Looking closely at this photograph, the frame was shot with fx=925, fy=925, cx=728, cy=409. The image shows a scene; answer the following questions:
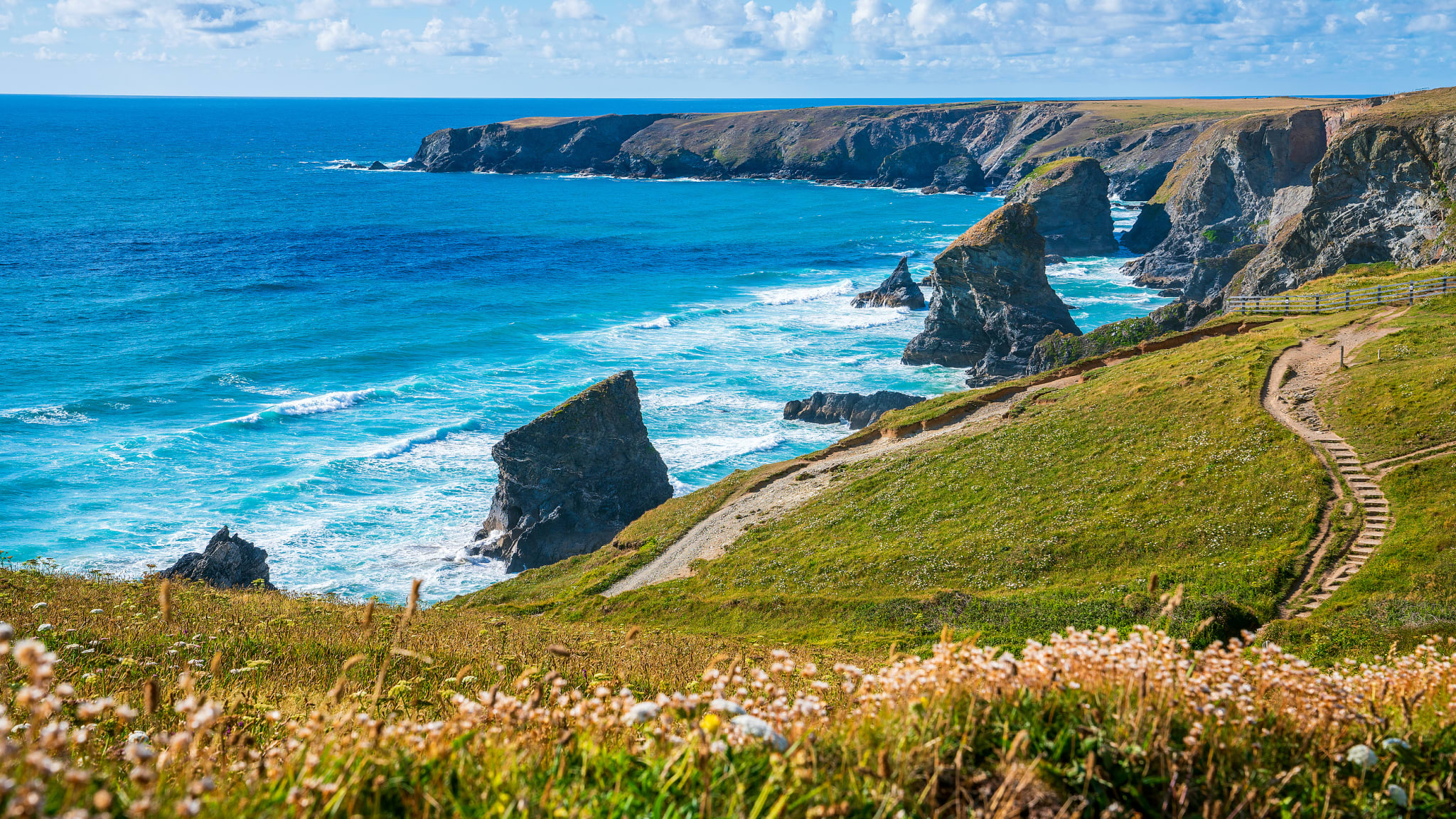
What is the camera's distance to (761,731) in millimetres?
5879

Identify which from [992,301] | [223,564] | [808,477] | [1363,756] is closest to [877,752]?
[1363,756]

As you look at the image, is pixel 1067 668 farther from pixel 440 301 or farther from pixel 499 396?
pixel 440 301

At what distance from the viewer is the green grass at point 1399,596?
21797 millimetres

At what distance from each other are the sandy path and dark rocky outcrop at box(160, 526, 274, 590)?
15616 mm

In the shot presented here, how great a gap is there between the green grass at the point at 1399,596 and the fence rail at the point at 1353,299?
25453mm

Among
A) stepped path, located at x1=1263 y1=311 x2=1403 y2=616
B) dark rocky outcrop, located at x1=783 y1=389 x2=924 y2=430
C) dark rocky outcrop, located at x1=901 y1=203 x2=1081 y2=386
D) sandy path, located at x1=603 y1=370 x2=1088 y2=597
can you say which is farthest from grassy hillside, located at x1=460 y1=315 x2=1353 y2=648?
dark rocky outcrop, located at x1=901 y1=203 x2=1081 y2=386

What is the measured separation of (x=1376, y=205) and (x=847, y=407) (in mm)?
42688

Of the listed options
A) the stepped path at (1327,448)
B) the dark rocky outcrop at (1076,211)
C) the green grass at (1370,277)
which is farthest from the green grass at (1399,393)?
the dark rocky outcrop at (1076,211)

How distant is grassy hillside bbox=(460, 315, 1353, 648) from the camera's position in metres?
27.1

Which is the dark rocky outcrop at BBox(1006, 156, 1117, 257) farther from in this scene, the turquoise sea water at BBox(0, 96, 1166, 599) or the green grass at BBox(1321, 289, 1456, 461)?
the green grass at BBox(1321, 289, 1456, 461)

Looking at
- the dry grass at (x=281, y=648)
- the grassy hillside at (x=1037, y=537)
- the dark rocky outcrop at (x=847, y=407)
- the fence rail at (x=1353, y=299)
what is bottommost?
the dark rocky outcrop at (x=847, y=407)

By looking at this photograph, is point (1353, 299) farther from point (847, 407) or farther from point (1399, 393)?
point (847, 407)

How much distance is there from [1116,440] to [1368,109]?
60.1m

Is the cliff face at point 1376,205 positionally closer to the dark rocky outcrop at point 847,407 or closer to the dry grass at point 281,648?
the dark rocky outcrop at point 847,407
